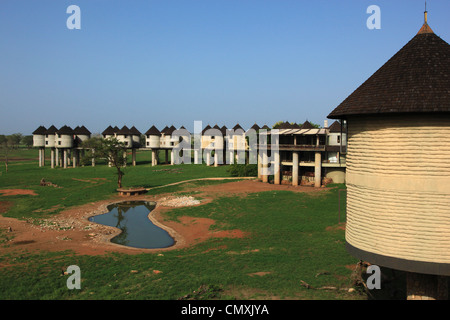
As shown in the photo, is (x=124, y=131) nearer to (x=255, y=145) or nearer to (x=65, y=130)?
(x=65, y=130)

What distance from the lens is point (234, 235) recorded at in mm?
26594

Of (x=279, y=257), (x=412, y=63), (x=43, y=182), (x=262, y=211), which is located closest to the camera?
(x=412, y=63)

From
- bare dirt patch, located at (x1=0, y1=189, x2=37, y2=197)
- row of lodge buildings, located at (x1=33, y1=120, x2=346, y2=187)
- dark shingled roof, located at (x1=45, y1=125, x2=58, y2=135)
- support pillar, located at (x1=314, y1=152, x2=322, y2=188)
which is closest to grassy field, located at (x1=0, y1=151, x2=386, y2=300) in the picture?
support pillar, located at (x1=314, y1=152, x2=322, y2=188)

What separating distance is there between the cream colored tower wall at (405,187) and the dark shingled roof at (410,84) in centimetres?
44

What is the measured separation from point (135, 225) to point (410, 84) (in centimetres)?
2677

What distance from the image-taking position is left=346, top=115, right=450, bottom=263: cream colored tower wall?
11.2m

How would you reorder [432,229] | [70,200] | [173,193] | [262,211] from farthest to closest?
[173,193] → [70,200] → [262,211] → [432,229]

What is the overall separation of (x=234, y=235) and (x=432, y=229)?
659 inches

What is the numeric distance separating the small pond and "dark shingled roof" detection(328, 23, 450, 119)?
17911mm

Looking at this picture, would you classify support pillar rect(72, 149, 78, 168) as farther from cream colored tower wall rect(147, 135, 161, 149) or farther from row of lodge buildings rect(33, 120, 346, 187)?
cream colored tower wall rect(147, 135, 161, 149)

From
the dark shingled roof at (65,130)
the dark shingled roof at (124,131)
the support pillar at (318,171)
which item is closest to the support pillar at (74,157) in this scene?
the dark shingled roof at (65,130)

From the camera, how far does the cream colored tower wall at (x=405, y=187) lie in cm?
1117
